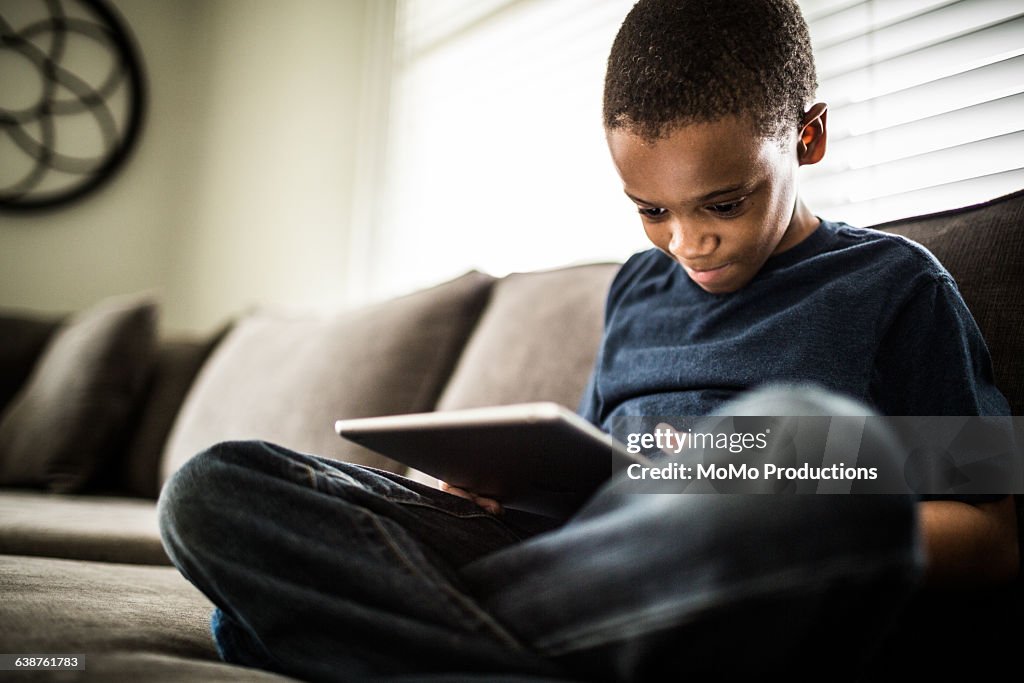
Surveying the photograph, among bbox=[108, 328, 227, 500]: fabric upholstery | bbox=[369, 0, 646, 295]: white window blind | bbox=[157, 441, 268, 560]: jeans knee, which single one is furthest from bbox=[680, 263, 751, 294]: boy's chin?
bbox=[108, 328, 227, 500]: fabric upholstery

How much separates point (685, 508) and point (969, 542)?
1.02ft

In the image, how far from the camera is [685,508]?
0.47m

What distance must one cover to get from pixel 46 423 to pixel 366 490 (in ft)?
5.21

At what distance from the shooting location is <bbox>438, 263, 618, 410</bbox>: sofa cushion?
1154 millimetres

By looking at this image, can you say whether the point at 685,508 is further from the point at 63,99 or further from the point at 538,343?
the point at 63,99

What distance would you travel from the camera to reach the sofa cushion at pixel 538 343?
3.79ft

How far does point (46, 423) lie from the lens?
1.88m

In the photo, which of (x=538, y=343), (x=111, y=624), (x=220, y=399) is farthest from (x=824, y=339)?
(x=220, y=399)

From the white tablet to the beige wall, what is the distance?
202cm

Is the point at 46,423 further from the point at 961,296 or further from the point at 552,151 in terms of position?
the point at 961,296

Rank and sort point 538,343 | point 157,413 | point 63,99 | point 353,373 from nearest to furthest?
point 538,343 → point 353,373 → point 157,413 → point 63,99

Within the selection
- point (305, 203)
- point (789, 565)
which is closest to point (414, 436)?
point (789, 565)

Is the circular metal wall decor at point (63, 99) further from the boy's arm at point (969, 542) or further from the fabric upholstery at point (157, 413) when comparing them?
the boy's arm at point (969, 542)

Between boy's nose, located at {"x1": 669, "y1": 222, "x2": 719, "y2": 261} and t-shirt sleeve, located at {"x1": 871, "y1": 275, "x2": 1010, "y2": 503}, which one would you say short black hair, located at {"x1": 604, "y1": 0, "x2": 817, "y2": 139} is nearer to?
boy's nose, located at {"x1": 669, "y1": 222, "x2": 719, "y2": 261}
